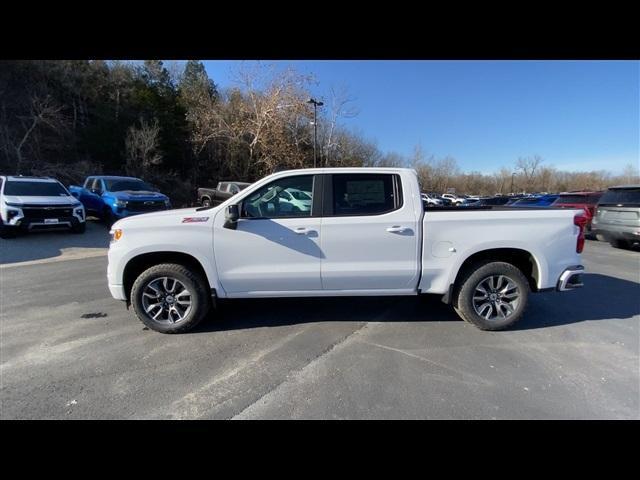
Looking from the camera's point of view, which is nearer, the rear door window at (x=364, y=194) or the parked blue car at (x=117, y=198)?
the rear door window at (x=364, y=194)

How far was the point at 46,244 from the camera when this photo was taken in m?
8.91

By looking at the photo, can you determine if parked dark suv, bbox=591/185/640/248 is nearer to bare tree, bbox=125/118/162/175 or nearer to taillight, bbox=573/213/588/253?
taillight, bbox=573/213/588/253

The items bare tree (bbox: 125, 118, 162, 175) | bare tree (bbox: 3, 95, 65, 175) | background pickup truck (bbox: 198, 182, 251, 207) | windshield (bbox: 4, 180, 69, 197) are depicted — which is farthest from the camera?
bare tree (bbox: 125, 118, 162, 175)

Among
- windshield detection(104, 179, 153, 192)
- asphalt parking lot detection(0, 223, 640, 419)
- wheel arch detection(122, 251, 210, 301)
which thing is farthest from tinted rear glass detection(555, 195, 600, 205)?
windshield detection(104, 179, 153, 192)

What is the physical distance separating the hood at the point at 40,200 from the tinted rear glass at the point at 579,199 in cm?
1844

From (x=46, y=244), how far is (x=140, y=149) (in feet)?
55.2

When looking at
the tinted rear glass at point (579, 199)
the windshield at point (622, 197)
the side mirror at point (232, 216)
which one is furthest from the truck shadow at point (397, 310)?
the tinted rear glass at point (579, 199)

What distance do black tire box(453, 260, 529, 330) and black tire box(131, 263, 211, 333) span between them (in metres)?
3.16

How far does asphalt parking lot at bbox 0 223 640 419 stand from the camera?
239 centimetres

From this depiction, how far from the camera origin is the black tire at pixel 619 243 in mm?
8795

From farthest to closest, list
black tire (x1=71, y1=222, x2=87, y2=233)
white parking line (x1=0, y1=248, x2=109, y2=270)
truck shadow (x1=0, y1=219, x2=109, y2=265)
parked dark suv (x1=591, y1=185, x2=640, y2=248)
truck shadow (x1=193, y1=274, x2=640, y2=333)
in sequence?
black tire (x1=71, y1=222, x2=87, y2=233), parked dark suv (x1=591, y1=185, x2=640, y2=248), truck shadow (x1=0, y1=219, x2=109, y2=265), white parking line (x1=0, y1=248, x2=109, y2=270), truck shadow (x1=193, y1=274, x2=640, y2=333)

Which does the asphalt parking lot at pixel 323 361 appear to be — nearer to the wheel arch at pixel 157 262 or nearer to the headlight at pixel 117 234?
the wheel arch at pixel 157 262
